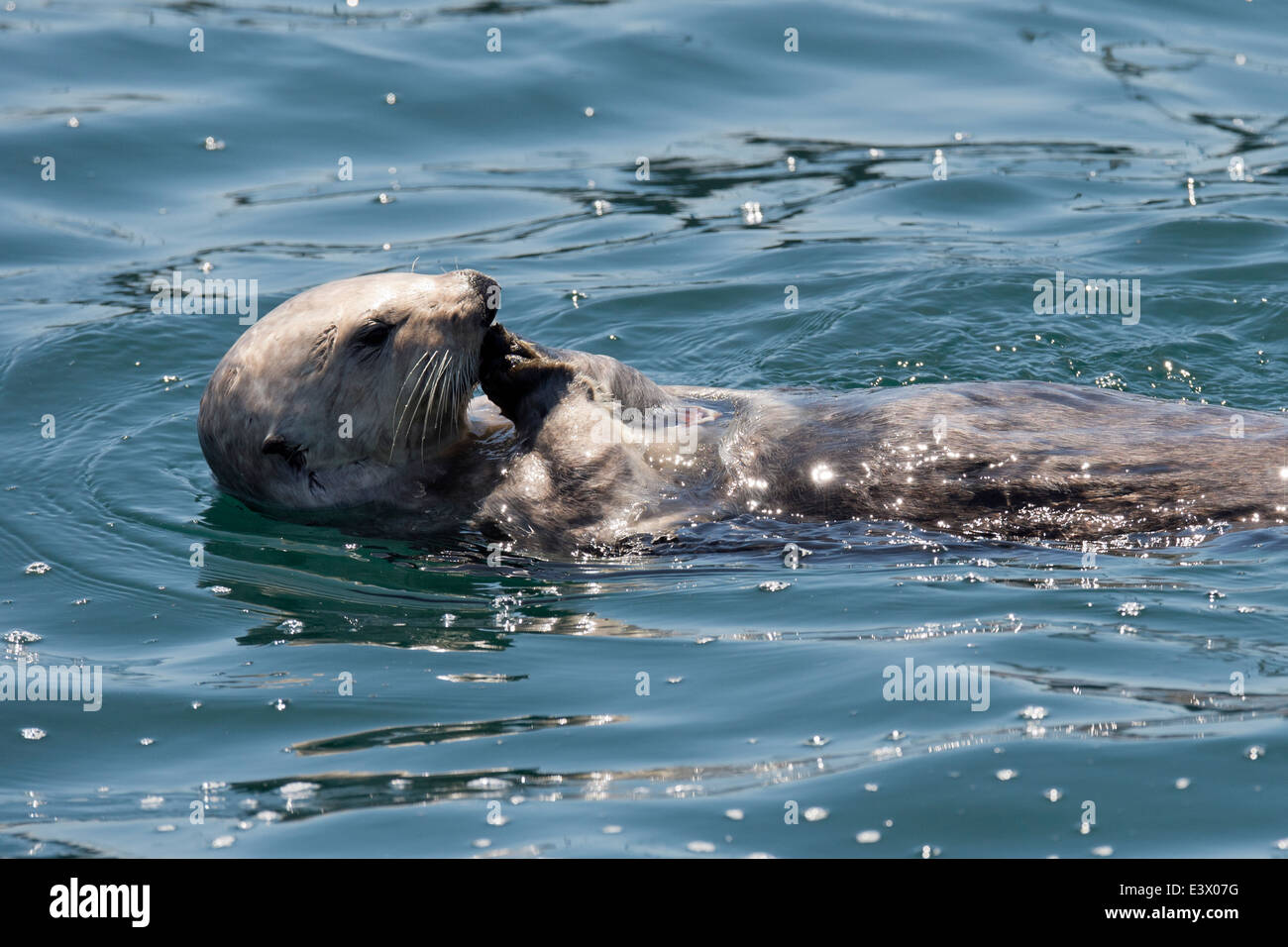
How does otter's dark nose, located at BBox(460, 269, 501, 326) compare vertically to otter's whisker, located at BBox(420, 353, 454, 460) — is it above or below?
above

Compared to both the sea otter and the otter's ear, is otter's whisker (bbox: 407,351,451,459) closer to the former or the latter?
the sea otter

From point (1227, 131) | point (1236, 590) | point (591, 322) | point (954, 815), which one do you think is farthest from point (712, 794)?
point (1227, 131)

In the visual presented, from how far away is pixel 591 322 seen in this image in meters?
8.65

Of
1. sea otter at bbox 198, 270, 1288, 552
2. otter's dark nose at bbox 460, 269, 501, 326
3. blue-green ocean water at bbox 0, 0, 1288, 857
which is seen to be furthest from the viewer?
otter's dark nose at bbox 460, 269, 501, 326

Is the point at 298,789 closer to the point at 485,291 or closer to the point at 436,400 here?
the point at 436,400

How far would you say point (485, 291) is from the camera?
5.64m

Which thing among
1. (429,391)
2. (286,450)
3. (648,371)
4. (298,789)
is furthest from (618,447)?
(648,371)

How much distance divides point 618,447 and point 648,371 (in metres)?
2.57

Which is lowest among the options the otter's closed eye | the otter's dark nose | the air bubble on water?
the air bubble on water

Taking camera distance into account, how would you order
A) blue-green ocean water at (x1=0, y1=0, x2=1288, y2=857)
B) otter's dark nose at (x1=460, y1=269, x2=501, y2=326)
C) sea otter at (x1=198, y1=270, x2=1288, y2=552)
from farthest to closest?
otter's dark nose at (x1=460, y1=269, x2=501, y2=326)
sea otter at (x1=198, y1=270, x2=1288, y2=552)
blue-green ocean water at (x1=0, y1=0, x2=1288, y2=857)

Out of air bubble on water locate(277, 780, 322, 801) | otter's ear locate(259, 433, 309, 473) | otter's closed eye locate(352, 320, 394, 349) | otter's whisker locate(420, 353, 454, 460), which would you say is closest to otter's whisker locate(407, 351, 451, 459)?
otter's whisker locate(420, 353, 454, 460)

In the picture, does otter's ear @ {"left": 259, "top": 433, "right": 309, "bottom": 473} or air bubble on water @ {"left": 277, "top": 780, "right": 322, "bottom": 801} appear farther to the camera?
otter's ear @ {"left": 259, "top": 433, "right": 309, "bottom": 473}

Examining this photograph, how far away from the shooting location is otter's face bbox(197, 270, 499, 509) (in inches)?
218
